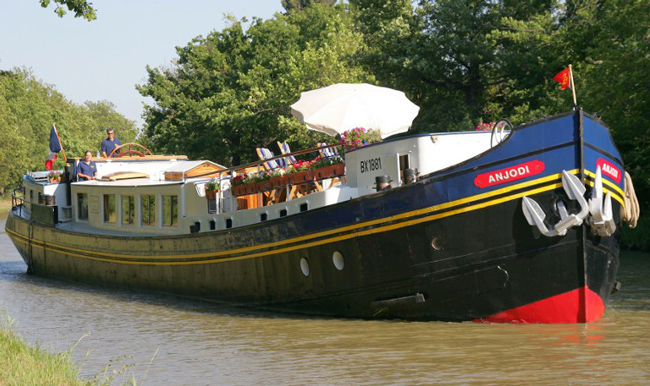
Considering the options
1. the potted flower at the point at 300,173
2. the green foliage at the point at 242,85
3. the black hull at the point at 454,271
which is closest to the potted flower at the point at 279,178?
the potted flower at the point at 300,173

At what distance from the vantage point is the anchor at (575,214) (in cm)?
1230

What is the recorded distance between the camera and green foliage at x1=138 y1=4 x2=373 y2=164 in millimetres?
42906

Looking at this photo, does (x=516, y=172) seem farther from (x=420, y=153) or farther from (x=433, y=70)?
(x=433, y=70)

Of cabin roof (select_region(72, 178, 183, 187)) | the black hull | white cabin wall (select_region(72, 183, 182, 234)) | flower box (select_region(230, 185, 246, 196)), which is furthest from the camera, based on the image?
cabin roof (select_region(72, 178, 183, 187))

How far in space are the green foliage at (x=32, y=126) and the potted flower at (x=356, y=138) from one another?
58.0 m

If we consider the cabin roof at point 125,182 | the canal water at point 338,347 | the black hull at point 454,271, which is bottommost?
the canal water at point 338,347

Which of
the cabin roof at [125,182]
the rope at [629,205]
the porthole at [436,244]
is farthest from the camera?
the cabin roof at [125,182]

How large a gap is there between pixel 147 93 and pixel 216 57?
4263 millimetres

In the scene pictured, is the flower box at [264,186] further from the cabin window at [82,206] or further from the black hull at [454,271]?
the cabin window at [82,206]

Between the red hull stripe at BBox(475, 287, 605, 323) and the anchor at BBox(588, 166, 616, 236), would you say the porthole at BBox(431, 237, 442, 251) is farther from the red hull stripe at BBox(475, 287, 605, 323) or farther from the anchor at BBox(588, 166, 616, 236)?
the anchor at BBox(588, 166, 616, 236)

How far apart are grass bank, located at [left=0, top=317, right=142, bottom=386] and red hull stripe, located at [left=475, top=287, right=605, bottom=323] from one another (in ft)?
17.4

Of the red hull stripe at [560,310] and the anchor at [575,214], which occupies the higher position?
the anchor at [575,214]

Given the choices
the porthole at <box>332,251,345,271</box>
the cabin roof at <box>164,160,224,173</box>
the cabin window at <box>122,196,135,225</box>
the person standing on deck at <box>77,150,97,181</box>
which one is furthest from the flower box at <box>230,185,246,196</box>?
the person standing on deck at <box>77,150,97,181</box>

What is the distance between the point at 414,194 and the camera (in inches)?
512
